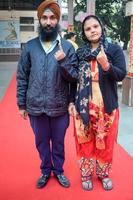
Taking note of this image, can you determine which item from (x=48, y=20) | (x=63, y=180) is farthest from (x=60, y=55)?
(x=63, y=180)

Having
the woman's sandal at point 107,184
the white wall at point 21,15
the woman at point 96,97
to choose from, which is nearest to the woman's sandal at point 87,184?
the woman at point 96,97

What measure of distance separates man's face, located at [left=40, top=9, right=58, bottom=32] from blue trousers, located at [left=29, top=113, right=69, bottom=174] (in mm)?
780

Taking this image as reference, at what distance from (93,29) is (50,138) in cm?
112

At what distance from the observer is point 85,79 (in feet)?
10.3

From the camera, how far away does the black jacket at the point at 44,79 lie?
3186 mm

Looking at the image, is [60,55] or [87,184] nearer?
[60,55]

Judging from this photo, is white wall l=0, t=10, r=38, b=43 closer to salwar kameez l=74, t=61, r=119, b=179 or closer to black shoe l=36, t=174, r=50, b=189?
black shoe l=36, t=174, r=50, b=189

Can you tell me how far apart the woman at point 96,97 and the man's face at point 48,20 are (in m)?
0.27

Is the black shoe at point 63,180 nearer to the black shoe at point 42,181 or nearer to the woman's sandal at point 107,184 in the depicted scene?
the black shoe at point 42,181

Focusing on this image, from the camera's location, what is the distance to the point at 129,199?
3236 millimetres

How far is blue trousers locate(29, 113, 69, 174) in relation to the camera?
3.35 meters

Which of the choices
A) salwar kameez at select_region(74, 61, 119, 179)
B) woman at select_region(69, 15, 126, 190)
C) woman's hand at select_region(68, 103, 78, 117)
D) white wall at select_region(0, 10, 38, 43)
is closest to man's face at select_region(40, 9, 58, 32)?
woman at select_region(69, 15, 126, 190)

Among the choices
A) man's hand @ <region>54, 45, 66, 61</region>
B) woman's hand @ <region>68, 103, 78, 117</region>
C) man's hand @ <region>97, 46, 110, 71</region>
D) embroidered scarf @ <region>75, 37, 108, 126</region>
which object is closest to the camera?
man's hand @ <region>97, 46, 110, 71</region>

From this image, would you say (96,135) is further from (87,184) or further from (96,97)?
(87,184)
